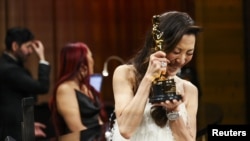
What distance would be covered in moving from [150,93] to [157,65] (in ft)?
0.26

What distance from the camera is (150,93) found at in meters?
1.56

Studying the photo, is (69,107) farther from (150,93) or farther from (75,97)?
(150,93)

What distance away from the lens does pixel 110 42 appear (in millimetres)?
5918

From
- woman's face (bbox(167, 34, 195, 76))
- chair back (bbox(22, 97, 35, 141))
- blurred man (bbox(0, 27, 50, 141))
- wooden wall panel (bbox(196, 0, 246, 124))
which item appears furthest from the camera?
wooden wall panel (bbox(196, 0, 246, 124))

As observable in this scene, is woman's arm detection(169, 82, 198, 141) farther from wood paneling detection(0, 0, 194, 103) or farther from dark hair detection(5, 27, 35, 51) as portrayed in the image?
wood paneling detection(0, 0, 194, 103)

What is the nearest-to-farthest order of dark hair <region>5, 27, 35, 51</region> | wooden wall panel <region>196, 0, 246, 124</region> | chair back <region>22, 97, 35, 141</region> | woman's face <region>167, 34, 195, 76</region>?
woman's face <region>167, 34, 195, 76</region> < chair back <region>22, 97, 35, 141</region> < dark hair <region>5, 27, 35, 51</region> < wooden wall panel <region>196, 0, 246, 124</region>

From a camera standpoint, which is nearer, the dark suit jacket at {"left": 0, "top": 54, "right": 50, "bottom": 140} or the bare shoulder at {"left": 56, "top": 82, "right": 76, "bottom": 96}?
the bare shoulder at {"left": 56, "top": 82, "right": 76, "bottom": 96}

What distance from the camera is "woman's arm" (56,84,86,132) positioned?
327 cm

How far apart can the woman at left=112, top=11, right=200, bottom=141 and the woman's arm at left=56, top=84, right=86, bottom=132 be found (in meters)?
1.61

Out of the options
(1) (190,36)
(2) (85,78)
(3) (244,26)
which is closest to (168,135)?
(1) (190,36)

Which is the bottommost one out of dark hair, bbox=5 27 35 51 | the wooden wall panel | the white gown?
the wooden wall panel

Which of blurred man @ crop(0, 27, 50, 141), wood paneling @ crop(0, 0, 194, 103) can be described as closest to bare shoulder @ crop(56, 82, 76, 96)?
blurred man @ crop(0, 27, 50, 141)

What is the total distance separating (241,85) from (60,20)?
1.81m

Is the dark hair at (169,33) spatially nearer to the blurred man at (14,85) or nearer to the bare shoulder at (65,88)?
the bare shoulder at (65,88)
